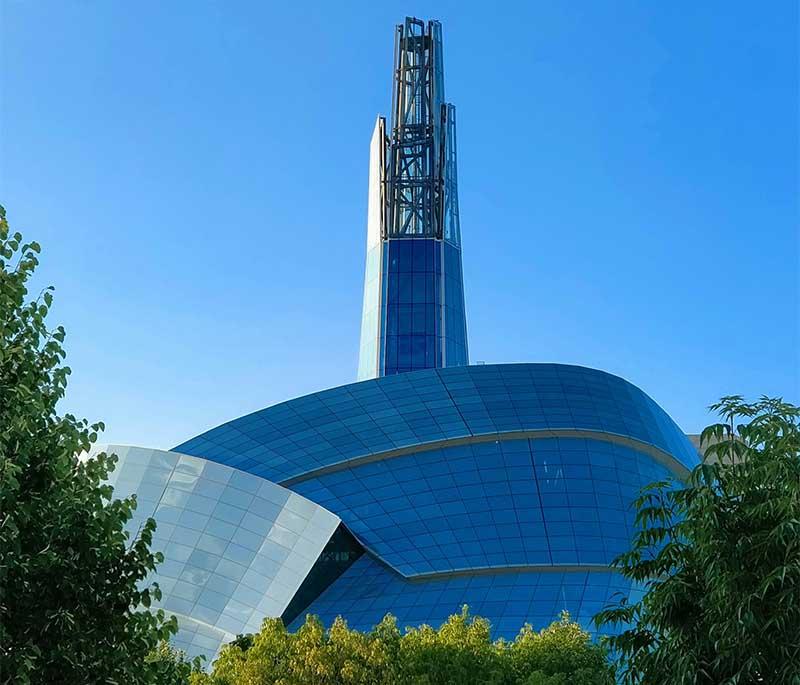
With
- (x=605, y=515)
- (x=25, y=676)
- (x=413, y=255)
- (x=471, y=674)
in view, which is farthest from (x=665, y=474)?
(x=413, y=255)

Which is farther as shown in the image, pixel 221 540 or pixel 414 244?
pixel 414 244

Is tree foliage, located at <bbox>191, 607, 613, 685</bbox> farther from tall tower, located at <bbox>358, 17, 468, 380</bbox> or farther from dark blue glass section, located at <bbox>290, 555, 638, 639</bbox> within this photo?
tall tower, located at <bbox>358, 17, 468, 380</bbox>

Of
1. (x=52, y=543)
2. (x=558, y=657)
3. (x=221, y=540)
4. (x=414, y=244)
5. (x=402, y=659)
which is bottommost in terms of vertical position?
(x=52, y=543)

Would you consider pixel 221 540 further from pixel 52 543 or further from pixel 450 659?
pixel 52 543

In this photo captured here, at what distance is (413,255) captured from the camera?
365 feet

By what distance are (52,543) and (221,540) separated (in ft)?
106

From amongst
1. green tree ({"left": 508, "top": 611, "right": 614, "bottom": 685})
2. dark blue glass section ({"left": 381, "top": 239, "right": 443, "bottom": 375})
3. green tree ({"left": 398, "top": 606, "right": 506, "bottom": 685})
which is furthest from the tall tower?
green tree ({"left": 398, "top": 606, "right": 506, "bottom": 685})

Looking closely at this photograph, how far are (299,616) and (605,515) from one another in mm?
13443

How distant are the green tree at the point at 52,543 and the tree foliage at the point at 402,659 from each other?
38.1 feet

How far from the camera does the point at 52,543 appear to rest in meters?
14.2

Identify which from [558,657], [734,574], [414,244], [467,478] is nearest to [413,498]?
[467,478]

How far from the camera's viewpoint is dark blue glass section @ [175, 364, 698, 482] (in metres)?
52.3

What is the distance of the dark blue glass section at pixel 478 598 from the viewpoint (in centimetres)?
4331

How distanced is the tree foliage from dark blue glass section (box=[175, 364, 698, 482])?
2245 cm
